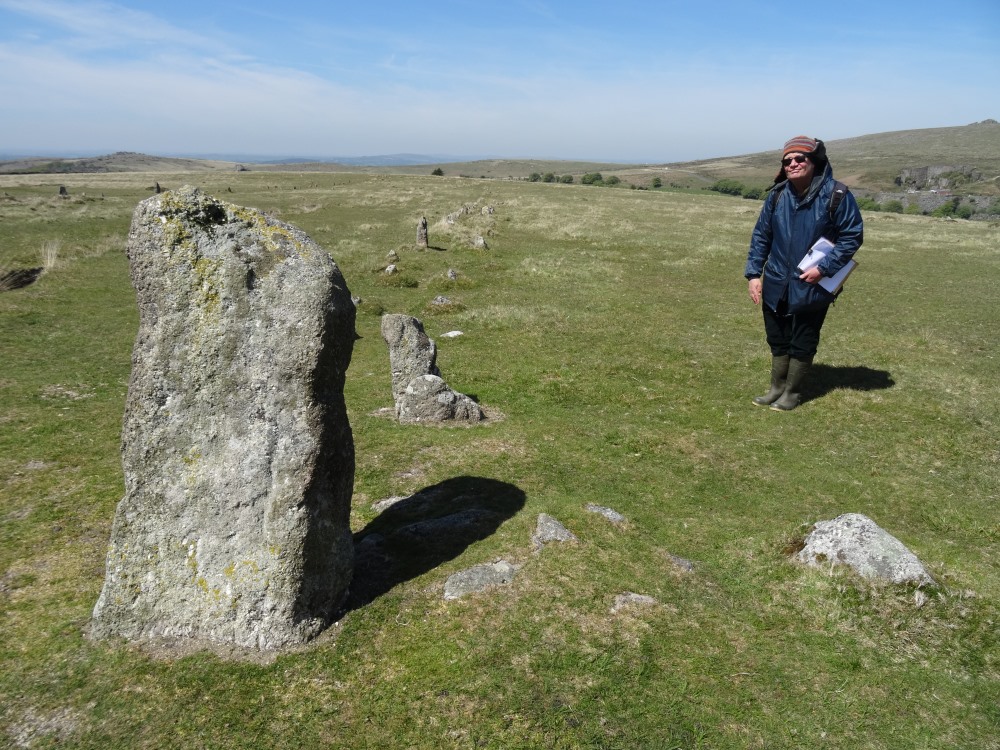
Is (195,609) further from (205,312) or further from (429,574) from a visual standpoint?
(205,312)

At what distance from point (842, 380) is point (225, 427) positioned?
14963mm

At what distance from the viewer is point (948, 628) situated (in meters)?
6.60

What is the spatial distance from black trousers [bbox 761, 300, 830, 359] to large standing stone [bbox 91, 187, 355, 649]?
10501mm

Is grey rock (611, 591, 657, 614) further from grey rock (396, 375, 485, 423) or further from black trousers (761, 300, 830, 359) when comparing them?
black trousers (761, 300, 830, 359)

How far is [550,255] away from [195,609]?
1164 inches

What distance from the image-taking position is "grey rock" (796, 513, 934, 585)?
689cm

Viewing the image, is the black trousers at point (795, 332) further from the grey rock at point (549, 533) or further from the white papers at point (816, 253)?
the grey rock at point (549, 533)

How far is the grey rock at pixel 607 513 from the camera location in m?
8.66

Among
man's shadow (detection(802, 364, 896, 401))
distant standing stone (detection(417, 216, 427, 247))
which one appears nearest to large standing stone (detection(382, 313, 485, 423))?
man's shadow (detection(802, 364, 896, 401))

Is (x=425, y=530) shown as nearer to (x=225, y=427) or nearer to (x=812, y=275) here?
(x=225, y=427)

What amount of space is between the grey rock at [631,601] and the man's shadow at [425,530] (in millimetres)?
2024

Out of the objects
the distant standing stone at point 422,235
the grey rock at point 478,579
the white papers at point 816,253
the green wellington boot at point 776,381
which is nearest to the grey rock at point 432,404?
the grey rock at point 478,579

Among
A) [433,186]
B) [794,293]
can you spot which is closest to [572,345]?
[794,293]

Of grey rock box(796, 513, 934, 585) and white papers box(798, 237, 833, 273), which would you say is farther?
white papers box(798, 237, 833, 273)
